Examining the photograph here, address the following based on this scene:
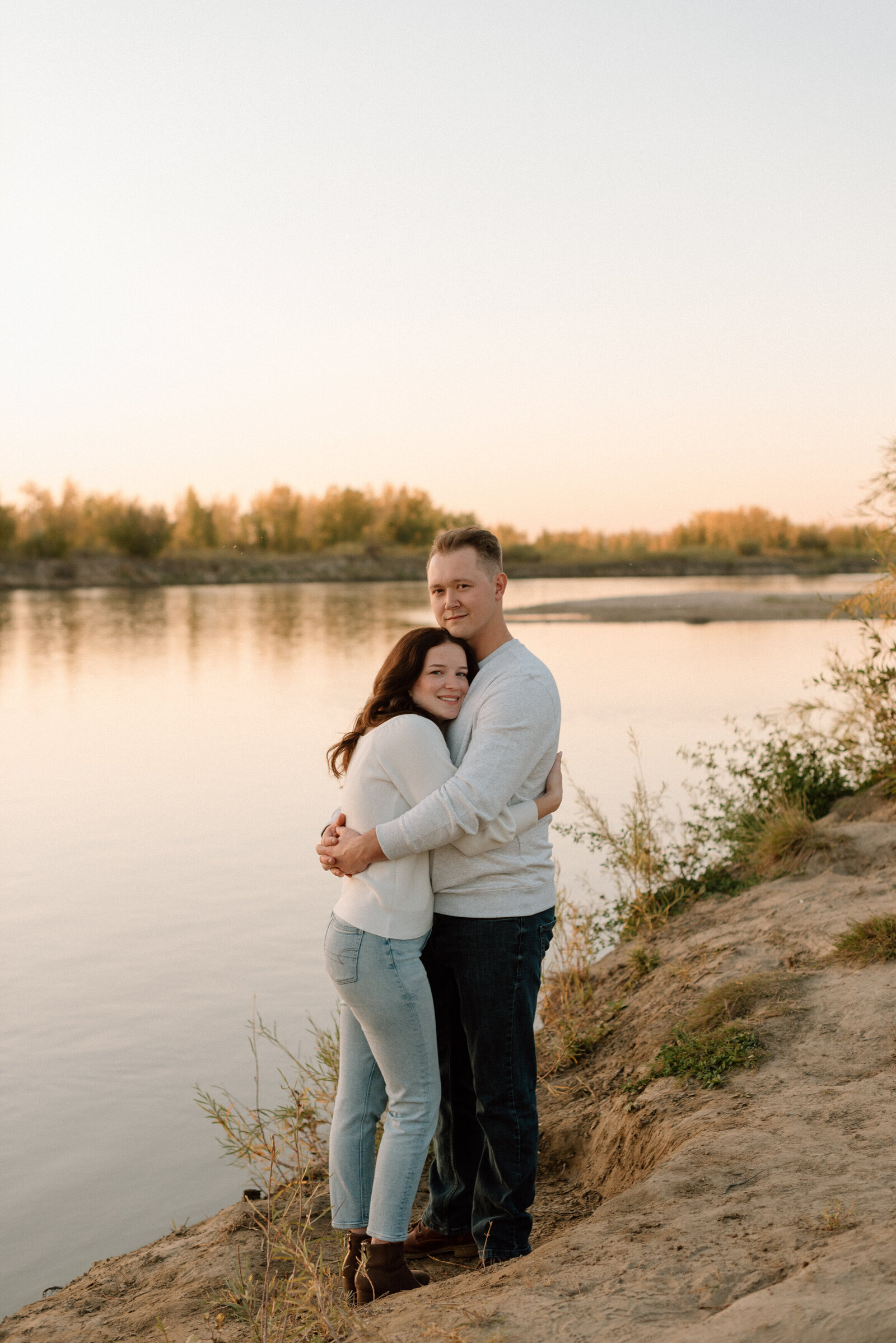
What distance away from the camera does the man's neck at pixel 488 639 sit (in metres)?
3.57

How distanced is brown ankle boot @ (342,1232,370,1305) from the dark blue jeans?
1.21 ft

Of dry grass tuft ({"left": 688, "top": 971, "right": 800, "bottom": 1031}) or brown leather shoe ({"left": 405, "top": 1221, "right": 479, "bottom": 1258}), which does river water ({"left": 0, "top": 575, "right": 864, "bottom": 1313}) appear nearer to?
brown leather shoe ({"left": 405, "top": 1221, "right": 479, "bottom": 1258})

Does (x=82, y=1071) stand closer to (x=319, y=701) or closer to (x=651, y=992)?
(x=651, y=992)

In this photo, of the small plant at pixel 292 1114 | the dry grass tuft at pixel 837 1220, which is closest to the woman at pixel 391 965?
the small plant at pixel 292 1114

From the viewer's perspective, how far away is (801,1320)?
227 cm

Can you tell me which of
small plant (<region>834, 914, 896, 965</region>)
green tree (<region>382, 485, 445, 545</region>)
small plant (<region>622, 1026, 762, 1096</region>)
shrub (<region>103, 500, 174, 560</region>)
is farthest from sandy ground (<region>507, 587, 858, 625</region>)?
green tree (<region>382, 485, 445, 545</region>)

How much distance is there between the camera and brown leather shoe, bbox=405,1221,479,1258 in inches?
147

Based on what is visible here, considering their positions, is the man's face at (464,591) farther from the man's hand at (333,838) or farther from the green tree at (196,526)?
the green tree at (196,526)

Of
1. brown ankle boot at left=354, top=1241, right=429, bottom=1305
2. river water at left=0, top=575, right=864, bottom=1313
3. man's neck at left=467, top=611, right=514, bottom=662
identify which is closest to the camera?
brown ankle boot at left=354, top=1241, right=429, bottom=1305

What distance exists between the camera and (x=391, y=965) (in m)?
3.22

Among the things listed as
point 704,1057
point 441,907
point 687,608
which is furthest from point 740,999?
point 687,608

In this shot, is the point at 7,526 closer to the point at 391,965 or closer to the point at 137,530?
the point at 137,530

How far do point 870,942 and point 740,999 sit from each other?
2.21 feet

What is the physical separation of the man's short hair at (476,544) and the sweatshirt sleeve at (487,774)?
42 cm
